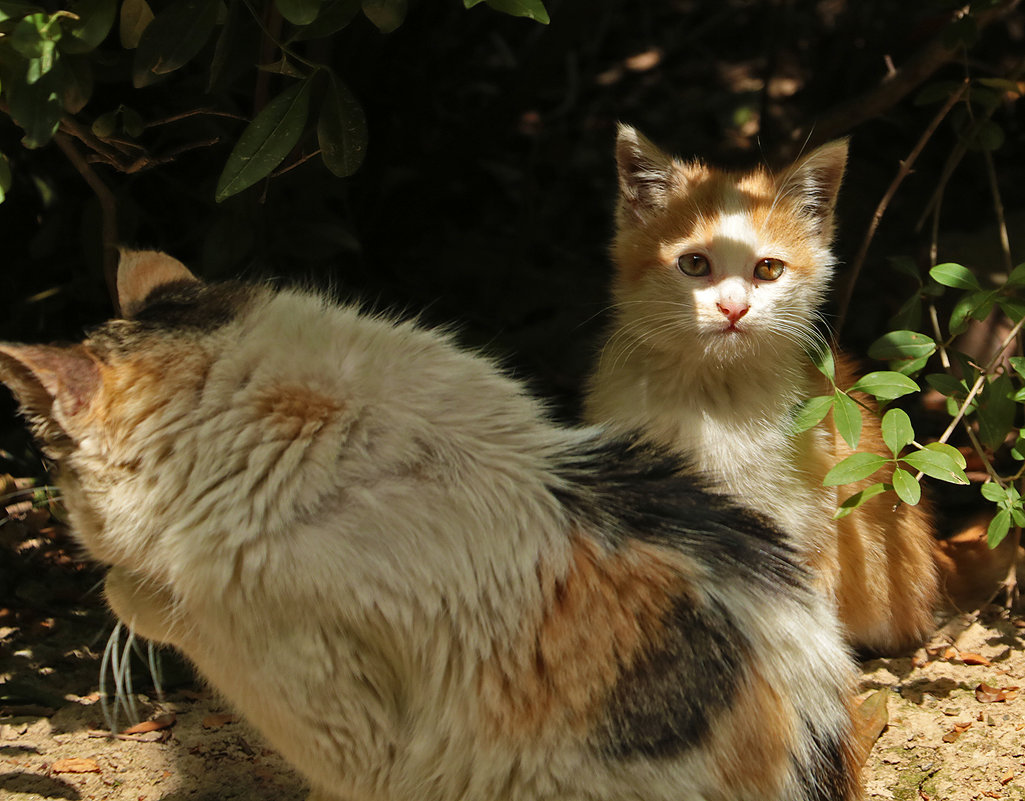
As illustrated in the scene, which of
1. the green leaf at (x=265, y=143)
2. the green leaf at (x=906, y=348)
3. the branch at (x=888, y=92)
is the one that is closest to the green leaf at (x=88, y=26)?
the green leaf at (x=265, y=143)

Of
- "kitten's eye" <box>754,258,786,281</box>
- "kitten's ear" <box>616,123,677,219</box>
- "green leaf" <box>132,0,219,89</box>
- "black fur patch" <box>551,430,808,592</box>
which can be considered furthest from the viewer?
"kitten's ear" <box>616,123,677,219</box>

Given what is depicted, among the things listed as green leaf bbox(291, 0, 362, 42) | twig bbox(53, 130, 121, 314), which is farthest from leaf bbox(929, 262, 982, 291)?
twig bbox(53, 130, 121, 314)

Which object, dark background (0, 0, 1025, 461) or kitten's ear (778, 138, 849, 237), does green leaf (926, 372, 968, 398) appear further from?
dark background (0, 0, 1025, 461)

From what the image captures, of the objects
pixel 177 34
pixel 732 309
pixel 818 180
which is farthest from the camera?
pixel 818 180

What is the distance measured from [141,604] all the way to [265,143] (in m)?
1.09

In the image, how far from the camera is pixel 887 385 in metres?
2.47

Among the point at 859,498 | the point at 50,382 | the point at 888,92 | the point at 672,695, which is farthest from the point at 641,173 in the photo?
the point at 50,382

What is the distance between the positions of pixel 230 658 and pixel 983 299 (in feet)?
6.69

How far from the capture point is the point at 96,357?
6.30ft

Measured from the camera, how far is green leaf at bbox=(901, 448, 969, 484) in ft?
7.73

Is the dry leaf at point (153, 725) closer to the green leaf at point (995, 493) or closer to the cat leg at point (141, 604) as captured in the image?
the cat leg at point (141, 604)

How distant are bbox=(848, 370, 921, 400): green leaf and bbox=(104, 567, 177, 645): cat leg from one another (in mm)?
1720

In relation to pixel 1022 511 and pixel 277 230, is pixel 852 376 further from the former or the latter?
pixel 277 230

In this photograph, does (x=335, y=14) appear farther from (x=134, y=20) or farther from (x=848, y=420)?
(x=848, y=420)
